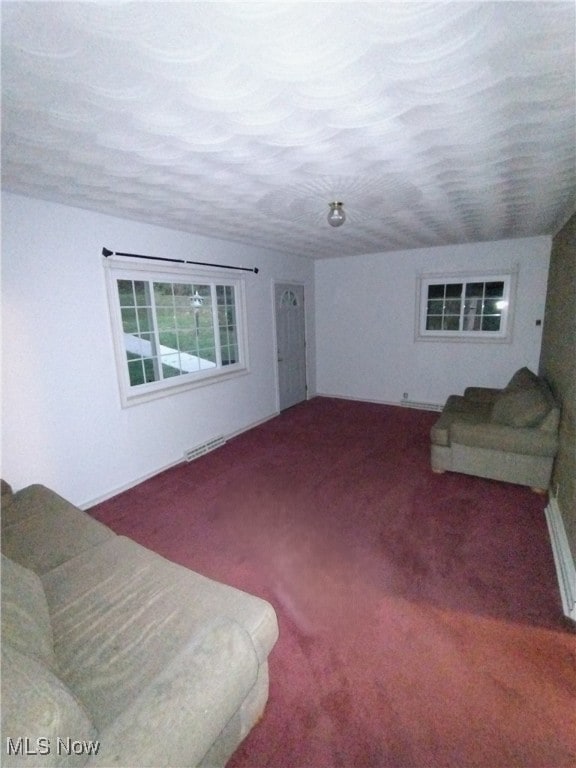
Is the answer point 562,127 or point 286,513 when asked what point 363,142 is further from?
point 286,513

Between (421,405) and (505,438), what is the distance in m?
2.33

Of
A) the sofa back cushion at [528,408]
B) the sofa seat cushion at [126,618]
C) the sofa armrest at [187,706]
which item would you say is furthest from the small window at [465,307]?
the sofa armrest at [187,706]

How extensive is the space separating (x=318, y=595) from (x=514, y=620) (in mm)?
1011

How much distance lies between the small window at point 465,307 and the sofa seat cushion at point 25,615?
5038 mm

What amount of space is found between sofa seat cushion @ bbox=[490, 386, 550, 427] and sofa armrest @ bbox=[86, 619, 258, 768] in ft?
9.05

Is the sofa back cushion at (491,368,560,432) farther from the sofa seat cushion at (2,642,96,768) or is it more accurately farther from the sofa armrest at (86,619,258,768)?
the sofa seat cushion at (2,642,96,768)

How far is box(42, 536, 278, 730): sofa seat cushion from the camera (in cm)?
110

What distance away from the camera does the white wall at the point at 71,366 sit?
2359mm

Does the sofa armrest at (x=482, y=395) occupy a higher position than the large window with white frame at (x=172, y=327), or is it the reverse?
the large window with white frame at (x=172, y=327)

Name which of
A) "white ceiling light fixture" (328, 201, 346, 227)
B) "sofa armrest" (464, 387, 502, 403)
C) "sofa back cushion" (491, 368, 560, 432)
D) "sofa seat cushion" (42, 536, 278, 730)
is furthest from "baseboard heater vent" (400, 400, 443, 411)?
"sofa seat cushion" (42, 536, 278, 730)

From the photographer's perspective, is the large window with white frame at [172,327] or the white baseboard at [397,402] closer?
the large window with white frame at [172,327]

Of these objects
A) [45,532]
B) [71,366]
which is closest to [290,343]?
[71,366]

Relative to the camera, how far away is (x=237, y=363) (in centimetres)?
436

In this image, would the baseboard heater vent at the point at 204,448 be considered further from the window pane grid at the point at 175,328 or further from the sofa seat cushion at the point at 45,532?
the sofa seat cushion at the point at 45,532
